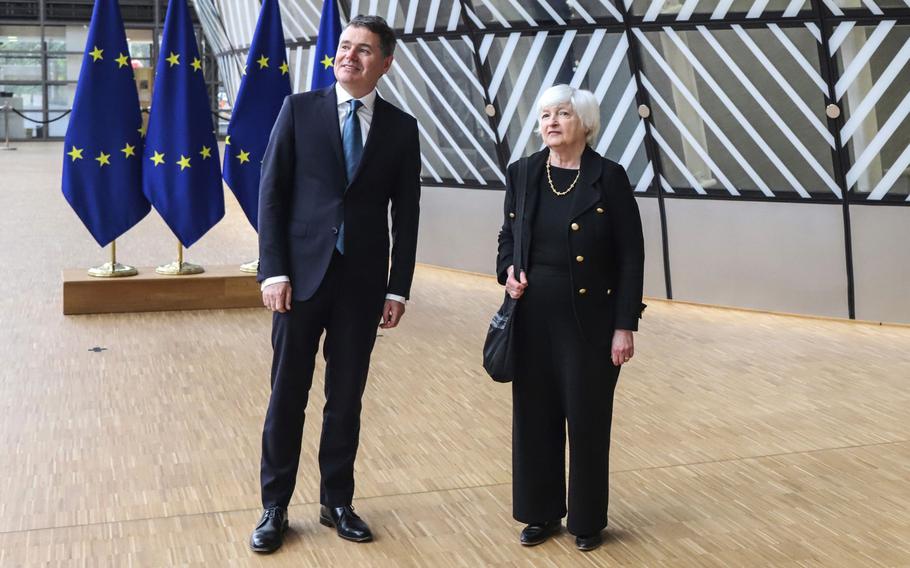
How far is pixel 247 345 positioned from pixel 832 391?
4.30 m

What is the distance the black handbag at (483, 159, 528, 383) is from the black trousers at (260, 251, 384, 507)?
19.2 inches

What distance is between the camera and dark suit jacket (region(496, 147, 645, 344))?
436cm

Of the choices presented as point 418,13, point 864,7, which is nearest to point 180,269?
point 418,13

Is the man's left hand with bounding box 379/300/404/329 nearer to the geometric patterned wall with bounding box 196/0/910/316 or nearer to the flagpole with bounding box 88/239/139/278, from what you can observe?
the geometric patterned wall with bounding box 196/0/910/316

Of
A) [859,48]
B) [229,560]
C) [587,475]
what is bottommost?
[229,560]

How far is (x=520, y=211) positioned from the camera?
177 inches

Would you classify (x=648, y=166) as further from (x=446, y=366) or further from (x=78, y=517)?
(x=78, y=517)

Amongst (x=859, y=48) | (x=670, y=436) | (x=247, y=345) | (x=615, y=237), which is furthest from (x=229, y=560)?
(x=859, y=48)

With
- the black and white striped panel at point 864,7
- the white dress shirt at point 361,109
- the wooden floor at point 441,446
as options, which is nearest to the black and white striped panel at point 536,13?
the black and white striped panel at point 864,7

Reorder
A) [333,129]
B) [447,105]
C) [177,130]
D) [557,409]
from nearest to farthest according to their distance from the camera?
[333,129]
[557,409]
[177,130]
[447,105]

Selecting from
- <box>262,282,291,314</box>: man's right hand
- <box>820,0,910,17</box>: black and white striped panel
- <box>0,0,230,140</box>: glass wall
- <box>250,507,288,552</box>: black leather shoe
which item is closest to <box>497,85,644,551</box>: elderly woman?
<box>262,282,291,314</box>: man's right hand

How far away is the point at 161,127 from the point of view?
9891mm

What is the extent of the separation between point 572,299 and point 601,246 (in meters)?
0.24

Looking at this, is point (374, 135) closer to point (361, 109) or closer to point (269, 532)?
point (361, 109)
